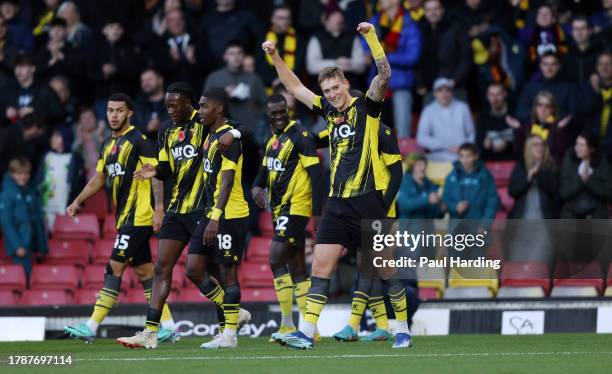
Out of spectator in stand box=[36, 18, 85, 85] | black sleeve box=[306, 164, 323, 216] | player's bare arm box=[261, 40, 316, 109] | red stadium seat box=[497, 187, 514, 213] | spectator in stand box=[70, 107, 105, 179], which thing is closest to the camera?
player's bare arm box=[261, 40, 316, 109]

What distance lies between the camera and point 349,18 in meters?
19.9

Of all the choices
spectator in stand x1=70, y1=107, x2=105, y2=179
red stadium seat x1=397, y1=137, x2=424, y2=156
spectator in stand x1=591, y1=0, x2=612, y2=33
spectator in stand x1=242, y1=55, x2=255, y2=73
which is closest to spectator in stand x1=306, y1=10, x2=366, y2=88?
spectator in stand x1=242, y1=55, x2=255, y2=73

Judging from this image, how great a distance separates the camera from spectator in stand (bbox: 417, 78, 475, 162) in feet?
59.6

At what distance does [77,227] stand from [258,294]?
9.87 feet

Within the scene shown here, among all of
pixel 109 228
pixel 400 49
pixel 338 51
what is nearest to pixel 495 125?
pixel 400 49

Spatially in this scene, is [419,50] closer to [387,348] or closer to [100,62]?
[100,62]

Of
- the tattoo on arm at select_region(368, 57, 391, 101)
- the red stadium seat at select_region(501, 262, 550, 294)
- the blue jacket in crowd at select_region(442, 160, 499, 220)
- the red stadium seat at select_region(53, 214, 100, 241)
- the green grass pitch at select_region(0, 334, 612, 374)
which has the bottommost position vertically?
the green grass pitch at select_region(0, 334, 612, 374)

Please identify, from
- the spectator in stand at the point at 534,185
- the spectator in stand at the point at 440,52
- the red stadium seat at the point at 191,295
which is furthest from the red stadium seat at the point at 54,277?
the spectator in stand at the point at 534,185

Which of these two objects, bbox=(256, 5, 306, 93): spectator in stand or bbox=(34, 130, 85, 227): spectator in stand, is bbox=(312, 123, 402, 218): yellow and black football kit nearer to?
bbox=(256, 5, 306, 93): spectator in stand

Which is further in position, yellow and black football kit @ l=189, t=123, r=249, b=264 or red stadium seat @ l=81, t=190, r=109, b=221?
red stadium seat @ l=81, t=190, r=109, b=221

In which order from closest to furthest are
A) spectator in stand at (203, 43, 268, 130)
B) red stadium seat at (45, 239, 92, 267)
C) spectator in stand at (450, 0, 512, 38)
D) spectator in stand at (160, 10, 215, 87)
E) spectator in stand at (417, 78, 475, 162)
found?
red stadium seat at (45, 239, 92, 267) < spectator in stand at (417, 78, 475, 162) < spectator in stand at (203, 43, 268, 130) < spectator in stand at (450, 0, 512, 38) < spectator in stand at (160, 10, 215, 87)

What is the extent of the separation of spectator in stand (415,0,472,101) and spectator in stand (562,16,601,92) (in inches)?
52.7

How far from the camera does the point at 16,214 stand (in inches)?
693

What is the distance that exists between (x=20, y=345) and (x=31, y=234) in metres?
4.08
